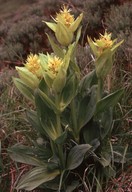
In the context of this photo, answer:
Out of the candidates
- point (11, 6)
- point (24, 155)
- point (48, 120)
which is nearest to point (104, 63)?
point (48, 120)

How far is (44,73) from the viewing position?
2.20m

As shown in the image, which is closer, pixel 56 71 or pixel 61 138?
pixel 56 71

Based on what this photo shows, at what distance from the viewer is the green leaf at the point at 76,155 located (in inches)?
94.1

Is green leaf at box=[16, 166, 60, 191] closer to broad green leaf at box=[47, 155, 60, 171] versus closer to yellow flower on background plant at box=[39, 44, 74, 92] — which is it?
broad green leaf at box=[47, 155, 60, 171]

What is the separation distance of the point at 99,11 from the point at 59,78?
476 cm

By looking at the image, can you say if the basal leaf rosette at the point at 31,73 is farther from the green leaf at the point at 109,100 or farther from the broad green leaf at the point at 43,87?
the green leaf at the point at 109,100

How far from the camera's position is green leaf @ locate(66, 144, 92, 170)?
2.39 metres

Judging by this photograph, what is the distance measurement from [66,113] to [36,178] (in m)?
0.40

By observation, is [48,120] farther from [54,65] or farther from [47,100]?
[54,65]

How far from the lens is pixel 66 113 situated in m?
2.57

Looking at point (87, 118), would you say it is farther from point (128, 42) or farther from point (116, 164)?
point (128, 42)

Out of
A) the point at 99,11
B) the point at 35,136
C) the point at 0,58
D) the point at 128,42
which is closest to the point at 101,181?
the point at 35,136

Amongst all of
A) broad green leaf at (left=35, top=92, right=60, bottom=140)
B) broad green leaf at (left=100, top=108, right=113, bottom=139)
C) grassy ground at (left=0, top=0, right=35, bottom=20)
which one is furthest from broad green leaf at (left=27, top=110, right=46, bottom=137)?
grassy ground at (left=0, top=0, right=35, bottom=20)

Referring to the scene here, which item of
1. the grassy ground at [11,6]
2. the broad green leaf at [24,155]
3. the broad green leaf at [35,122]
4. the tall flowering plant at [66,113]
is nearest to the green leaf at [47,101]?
the tall flowering plant at [66,113]
